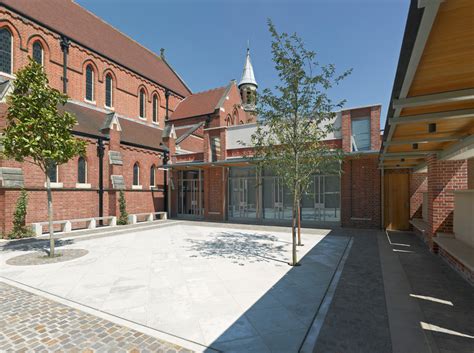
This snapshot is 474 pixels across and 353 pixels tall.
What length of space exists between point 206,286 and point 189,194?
639 inches

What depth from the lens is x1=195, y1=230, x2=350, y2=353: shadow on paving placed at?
136 inches

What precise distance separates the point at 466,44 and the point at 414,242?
31.3 feet

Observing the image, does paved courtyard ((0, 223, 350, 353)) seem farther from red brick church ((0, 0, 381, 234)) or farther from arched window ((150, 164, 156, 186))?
arched window ((150, 164, 156, 186))

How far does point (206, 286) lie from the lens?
18.3 feet

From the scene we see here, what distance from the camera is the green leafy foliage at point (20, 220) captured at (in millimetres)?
11595

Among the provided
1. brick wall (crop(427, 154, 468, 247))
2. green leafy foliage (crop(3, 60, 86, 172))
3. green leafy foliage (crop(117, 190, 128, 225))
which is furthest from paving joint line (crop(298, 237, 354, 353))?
green leafy foliage (crop(117, 190, 128, 225))

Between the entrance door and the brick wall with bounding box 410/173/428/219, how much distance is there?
178mm

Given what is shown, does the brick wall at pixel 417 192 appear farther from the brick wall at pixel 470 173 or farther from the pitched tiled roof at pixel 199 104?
the pitched tiled roof at pixel 199 104

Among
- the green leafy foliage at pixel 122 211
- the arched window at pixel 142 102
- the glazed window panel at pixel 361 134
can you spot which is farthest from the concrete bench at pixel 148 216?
the glazed window panel at pixel 361 134

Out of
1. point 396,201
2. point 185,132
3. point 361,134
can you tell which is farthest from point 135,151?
point 396,201

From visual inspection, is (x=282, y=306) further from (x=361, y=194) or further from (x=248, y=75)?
(x=248, y=75)

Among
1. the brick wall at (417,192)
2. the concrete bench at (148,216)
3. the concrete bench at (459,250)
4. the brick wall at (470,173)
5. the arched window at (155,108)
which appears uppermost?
the arched window at (155,108)

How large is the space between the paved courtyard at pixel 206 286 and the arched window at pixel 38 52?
45.7 ft

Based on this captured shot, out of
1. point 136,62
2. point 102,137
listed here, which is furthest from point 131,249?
point 136,62
